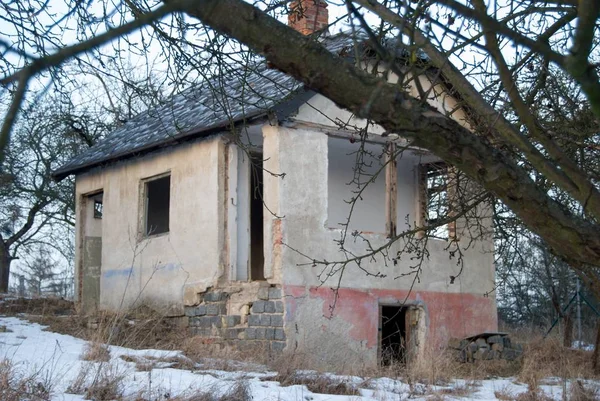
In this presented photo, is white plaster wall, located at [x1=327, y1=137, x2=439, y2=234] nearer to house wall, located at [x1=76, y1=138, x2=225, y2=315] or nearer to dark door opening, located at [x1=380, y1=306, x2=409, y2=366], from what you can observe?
dark door opening, located at [x1=380, y1=306, x2=409, y2=366]

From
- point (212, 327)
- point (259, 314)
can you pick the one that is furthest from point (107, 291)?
point (259, 314)

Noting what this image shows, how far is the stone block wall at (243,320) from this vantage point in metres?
11.5

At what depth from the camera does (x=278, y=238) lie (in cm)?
1168

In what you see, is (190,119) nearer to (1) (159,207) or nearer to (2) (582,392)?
(1) (159,207)

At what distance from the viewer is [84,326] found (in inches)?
516

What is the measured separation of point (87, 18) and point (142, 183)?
27.4 feet

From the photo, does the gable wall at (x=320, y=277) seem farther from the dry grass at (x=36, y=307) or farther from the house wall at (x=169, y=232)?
the dry grass at (x=36, y=307)

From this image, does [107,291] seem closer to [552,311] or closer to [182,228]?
[182,228]

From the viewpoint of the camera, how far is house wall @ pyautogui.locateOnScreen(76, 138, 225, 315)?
41.2ft

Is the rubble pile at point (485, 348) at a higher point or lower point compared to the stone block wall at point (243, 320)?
lower

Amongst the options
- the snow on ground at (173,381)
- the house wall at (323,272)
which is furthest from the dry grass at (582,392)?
the house wall at (323,272)

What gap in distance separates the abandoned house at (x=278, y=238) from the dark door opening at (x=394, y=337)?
0.16 feet

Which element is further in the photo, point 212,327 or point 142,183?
point 142,183

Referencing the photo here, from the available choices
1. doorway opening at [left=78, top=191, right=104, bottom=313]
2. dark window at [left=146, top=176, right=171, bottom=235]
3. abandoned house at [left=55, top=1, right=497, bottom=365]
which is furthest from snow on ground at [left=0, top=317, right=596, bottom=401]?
dark window at [left=146, top=176, right=171, bottom=235]
